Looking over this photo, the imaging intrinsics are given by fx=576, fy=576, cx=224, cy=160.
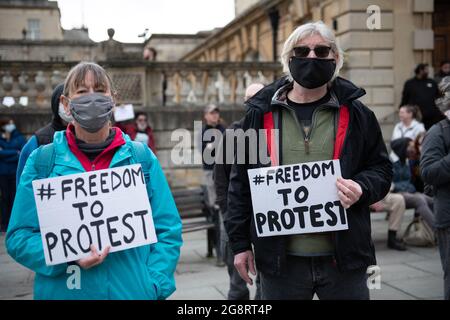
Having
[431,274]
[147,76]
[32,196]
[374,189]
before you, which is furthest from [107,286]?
[147,76]

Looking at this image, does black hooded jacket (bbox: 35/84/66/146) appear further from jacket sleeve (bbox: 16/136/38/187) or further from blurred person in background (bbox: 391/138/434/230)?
blurred person in background (bbox: 391/138/434/230)

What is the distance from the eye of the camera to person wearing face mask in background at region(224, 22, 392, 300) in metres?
2.91

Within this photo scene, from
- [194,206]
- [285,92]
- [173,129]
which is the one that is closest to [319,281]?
[285,92]

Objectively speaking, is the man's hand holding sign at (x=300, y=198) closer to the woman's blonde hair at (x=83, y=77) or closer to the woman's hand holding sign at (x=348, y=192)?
the woman's hand holding sign at (x=348, y=192)

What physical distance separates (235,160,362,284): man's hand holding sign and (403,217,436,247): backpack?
17.9 ft

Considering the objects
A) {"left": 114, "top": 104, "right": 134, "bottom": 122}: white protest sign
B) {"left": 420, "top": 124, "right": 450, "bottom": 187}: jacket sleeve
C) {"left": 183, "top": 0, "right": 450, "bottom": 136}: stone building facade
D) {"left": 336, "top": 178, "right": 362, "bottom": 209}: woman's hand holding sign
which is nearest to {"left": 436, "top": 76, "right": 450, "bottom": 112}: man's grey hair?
{"left": 420, "top": 124, "right": 450, "bottom": 187}: jacket sleeve

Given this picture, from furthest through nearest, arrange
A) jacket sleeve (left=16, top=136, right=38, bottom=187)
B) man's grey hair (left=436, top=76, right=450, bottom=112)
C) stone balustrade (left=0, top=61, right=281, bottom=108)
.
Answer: stone balustrade (left=0, top=61, right=281, bottom=108) < man's grey hair (left=436, top=76, right=450, bottom=112) < jacket sleeve (left=16, top=136, right=38, bottom=187)

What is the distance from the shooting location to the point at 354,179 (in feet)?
9.67

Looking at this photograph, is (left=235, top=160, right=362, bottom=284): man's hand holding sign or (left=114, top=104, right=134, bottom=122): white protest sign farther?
(left=114, top=104, right=134, bottom=122): white protest sign

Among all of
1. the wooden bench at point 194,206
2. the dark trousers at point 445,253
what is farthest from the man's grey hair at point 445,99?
the wooden bench at point 194,206

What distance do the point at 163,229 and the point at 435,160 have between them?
214cm
